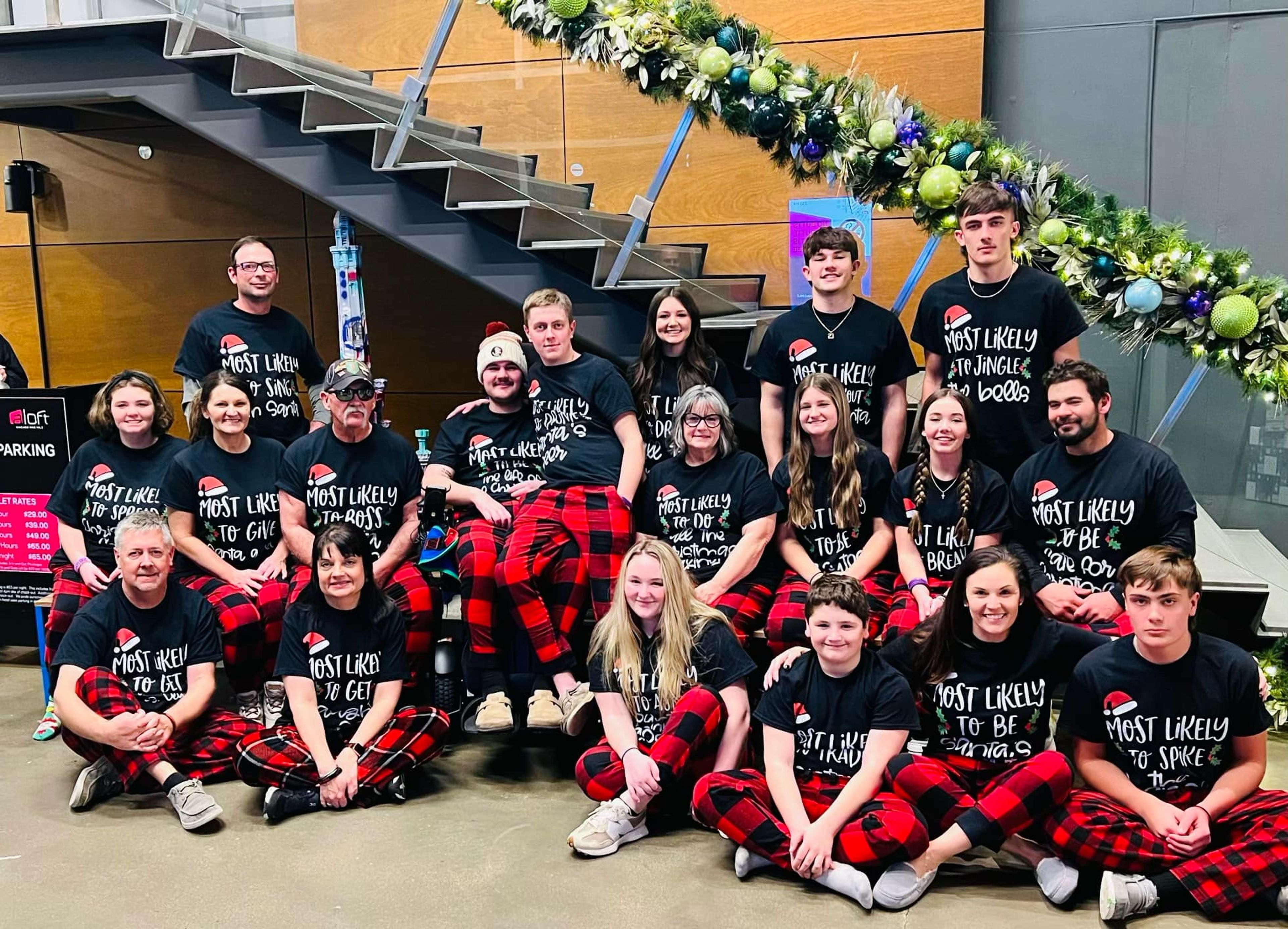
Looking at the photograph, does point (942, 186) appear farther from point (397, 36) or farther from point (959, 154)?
point (397, 36)

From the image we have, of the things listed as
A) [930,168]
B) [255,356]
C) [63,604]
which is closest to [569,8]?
[930,168]

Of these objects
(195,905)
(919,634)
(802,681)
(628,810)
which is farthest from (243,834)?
(919,634)

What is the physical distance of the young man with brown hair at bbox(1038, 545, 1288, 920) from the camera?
8.13 ft

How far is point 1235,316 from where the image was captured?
11.0ft

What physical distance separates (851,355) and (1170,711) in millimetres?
1447

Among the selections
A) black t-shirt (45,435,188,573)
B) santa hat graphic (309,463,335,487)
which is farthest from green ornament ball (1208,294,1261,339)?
black t-shirt (45,435,188,573)

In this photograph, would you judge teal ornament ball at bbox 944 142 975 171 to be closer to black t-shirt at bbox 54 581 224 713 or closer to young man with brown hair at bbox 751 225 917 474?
young man with brown hair at bbox 751 225 917 474

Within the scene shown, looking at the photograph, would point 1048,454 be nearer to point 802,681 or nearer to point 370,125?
point 802,681

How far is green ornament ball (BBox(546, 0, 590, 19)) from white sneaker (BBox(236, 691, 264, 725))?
2497 mm

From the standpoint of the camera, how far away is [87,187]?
627 centimetres

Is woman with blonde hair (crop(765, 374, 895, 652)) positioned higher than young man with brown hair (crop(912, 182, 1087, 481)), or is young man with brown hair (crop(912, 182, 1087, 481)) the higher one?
young man with brown hair (crop(912, 182, 1087, 481))

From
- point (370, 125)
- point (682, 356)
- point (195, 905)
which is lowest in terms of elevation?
point (195, 905)

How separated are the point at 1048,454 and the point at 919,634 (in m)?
0.69

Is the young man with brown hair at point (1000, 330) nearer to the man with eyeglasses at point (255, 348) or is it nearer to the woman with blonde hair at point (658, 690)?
the woman with blonde hair at point (658, 690)
